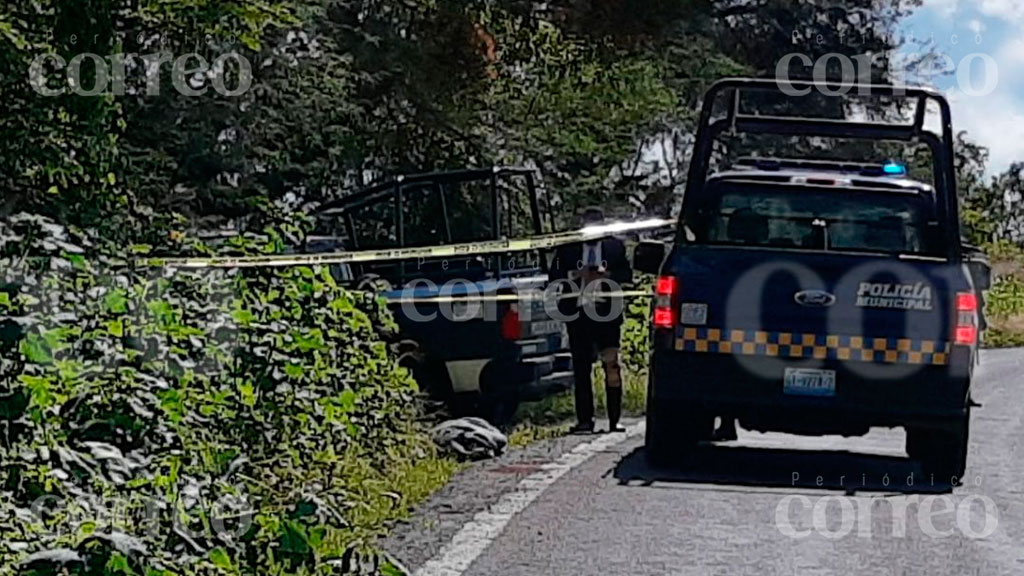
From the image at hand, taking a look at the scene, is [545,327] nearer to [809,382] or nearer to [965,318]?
[809,382]

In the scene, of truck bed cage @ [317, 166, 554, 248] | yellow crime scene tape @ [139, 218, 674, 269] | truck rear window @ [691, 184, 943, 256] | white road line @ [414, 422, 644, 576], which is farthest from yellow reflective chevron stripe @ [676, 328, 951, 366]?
truck bed cage @ [317, 166, 554, 248]

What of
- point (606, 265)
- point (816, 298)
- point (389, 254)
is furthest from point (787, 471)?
point (389, 254)

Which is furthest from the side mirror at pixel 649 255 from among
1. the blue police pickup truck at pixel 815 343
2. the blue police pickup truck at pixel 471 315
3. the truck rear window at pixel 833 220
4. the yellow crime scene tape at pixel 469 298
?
the blue police pickup truck at pixel 471 315

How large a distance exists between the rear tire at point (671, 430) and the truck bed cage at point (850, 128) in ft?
4.82

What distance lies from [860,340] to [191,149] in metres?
9.51

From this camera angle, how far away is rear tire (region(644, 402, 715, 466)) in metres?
10.7

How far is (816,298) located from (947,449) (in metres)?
1.24

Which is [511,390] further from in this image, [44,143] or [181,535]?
[181,535]

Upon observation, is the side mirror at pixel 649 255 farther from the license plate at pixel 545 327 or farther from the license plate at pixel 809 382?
the license plate at pixel 545 327

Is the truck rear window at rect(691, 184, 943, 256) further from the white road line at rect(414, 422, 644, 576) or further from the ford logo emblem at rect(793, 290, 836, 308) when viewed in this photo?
the white road line at rect(414, 422, 644, 576)

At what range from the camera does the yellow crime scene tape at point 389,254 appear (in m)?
10.1

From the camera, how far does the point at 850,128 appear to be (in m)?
11.5

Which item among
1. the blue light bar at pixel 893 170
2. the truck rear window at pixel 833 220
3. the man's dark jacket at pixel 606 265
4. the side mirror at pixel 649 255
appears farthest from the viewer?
the man's dark jacket at pixel 606 265

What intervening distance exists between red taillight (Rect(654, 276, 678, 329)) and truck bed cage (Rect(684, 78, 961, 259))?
0.95 m
